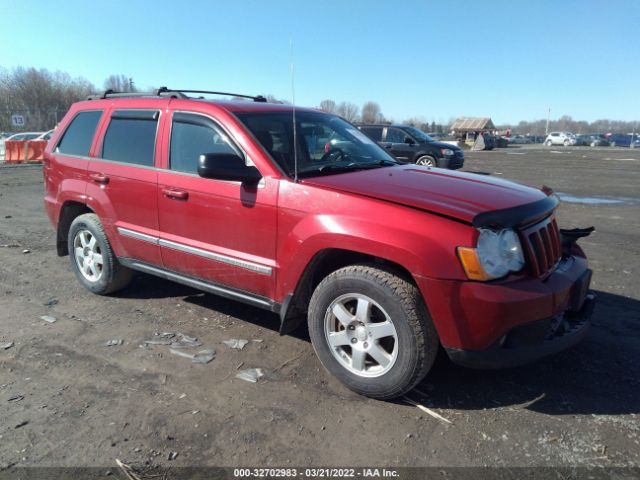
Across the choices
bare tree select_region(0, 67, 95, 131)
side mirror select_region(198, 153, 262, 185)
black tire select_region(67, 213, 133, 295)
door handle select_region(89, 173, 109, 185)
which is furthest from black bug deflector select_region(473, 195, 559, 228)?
bare tree select_region(0, 67, 95, 131)

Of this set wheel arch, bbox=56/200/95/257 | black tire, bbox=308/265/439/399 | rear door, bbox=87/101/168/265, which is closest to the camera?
black tire, bbox=308/265/439/399

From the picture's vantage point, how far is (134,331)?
13.6 feet

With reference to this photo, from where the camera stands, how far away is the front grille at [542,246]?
291cm

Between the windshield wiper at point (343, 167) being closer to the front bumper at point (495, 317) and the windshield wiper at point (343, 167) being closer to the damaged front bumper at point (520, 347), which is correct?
the front bumper at point (495, 317)

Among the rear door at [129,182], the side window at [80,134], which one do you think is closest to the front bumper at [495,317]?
the rear door at [129,182]

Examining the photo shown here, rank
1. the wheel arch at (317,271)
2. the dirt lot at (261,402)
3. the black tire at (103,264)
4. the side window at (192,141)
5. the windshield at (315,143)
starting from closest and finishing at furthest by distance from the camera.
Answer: the dirt lot at (261,402) < the wheel arch at (317,271) < the windshield at (315,143) < the side window at (192,141) < the black tire at (103,264)

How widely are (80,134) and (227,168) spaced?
2.54 m

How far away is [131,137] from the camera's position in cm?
446

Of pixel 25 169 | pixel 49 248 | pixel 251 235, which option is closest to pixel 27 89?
pixel 25 169

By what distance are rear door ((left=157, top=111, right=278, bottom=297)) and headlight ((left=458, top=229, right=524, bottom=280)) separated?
1.37 m

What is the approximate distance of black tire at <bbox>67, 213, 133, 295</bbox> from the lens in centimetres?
474

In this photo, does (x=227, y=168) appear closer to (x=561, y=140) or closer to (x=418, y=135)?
(x=418, y=135)

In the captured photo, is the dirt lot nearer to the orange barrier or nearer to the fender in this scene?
the fender

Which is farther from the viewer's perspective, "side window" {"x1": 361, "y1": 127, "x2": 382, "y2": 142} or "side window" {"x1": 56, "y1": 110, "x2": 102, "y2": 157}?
"side window" {"x1": 361, "y1": 127, "x2": 382, "y2": 142}
